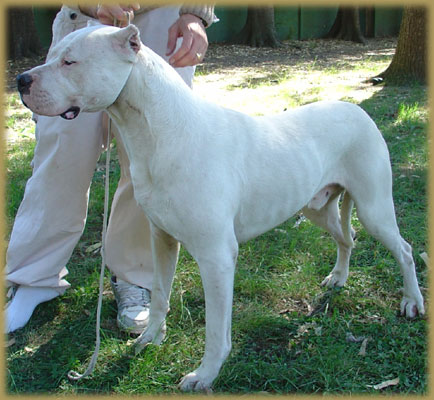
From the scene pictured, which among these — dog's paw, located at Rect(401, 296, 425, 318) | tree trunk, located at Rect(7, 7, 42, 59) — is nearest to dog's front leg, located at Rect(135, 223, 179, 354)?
dog's paw, located at Rect(401, 296, 425, 318)

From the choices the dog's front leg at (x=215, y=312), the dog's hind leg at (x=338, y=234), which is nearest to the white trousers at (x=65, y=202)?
the dog's front leg at (x=215, y=312)

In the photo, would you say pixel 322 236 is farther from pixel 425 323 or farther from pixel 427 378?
pixel 427 378

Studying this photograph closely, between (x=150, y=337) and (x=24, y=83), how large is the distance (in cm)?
160

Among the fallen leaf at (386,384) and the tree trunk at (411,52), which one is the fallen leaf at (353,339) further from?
the tree trunk at (411,52)

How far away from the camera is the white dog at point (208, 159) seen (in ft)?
7.57

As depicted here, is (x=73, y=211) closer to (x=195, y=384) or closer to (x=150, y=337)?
(x=150, y=337)

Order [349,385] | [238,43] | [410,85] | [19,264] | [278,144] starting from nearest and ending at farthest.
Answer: [349,385], [278,144], [19,264], [410,85], [238,43]

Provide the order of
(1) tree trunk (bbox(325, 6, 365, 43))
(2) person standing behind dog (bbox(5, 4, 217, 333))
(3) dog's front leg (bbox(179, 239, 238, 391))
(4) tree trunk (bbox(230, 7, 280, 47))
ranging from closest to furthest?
(3) dog's front leg (bbox(179, 239, 238, 391))
(2) person standing behind dog (bbox(5, 4, 217, 333))
(4) tree trunk (bbox(230, 7, 280, 47))
(1) tree trunk (bbox(325, 6, 365, 43))

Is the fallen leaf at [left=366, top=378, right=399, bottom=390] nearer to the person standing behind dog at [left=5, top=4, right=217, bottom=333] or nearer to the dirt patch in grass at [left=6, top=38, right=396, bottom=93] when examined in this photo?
the person standing behind dog at [left=5, top=4, right=217, bottom=333]

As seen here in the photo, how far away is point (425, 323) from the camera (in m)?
3.23

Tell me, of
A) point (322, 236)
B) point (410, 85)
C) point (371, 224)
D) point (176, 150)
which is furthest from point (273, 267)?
point (410, 85)

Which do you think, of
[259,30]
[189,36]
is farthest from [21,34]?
[189,36]

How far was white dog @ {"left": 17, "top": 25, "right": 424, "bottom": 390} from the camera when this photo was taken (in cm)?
231

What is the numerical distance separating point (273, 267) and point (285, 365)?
3.79ft
